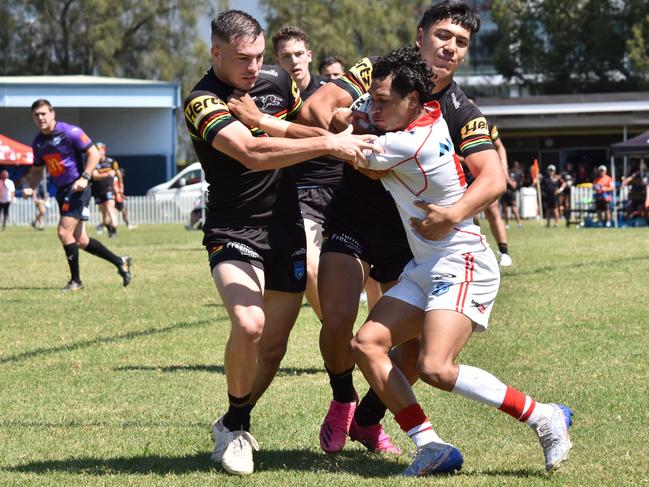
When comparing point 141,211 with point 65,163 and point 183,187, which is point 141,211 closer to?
point 183,187

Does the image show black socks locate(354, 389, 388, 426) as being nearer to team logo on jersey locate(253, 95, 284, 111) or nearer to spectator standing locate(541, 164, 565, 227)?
team logo on jersey locate(253, 95, 284, 111)

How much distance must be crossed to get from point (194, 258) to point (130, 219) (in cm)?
1981

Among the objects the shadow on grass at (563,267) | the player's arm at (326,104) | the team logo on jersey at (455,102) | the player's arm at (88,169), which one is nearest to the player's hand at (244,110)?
the player's arm at (326,104)

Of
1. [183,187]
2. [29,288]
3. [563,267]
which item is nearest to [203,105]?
[29,288]

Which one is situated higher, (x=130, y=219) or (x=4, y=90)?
(x=4, y=90)

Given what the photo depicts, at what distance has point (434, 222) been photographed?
514 cm

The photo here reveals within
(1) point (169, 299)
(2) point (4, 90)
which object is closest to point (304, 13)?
(2) point (4, 90)

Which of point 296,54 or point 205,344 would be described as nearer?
point 296,54

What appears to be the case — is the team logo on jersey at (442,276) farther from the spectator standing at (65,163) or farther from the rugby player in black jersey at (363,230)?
the spectator standing at (65,163)

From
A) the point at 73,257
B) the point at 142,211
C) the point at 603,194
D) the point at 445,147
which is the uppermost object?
the point at 445,147

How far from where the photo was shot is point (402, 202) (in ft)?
17.5

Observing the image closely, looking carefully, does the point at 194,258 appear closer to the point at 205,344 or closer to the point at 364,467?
the point at 205,344

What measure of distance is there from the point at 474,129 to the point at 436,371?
128cm

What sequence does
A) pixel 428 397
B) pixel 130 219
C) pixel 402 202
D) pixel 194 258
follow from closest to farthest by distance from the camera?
1. pixel 402 202
2. pixel 428 397
3. pixel 194 258
4. pixel 130 219
